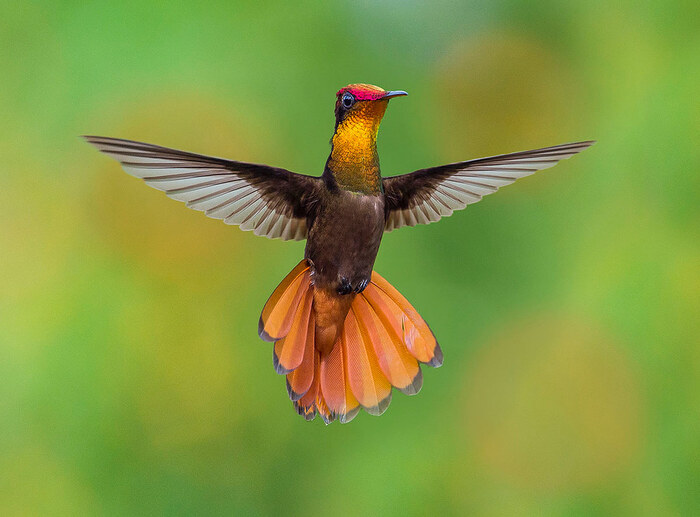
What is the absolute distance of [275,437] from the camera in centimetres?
156

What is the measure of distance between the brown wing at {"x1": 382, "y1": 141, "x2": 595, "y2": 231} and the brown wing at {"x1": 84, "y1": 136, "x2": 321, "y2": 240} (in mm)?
95

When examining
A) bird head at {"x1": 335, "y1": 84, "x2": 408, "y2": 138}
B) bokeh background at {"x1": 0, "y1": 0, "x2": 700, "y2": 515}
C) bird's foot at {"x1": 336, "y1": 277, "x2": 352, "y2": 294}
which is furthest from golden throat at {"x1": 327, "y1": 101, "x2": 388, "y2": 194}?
bokeh background at {"x1": 0, "y1": 0, "x2": 700, "y2": 515}

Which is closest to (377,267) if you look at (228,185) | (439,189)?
(439,189)

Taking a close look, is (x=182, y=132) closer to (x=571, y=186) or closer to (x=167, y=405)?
(x=167, y=405)

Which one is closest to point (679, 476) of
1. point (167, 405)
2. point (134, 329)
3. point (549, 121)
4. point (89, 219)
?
point (549, 121)

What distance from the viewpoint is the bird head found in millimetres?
552

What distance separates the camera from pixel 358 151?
1.92ft

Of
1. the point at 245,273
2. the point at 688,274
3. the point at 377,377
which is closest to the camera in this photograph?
the point at 377,377

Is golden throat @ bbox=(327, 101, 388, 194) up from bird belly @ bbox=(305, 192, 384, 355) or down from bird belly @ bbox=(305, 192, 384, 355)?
up

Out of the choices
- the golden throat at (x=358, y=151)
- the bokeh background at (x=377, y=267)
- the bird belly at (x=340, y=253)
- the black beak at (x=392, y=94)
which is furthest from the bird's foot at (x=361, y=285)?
the bokeh background at (x=377, y=267)

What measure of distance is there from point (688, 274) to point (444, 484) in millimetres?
770

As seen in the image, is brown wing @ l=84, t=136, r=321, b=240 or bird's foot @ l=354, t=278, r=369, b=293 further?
bird's foot @ l=354, t=278, r=369, b=293

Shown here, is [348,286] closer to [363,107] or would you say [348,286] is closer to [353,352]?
[353,352]

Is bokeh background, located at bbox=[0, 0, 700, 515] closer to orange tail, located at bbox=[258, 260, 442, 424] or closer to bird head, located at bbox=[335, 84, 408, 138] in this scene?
orange tail, located at bbox=[258, 260, 442, 424]
